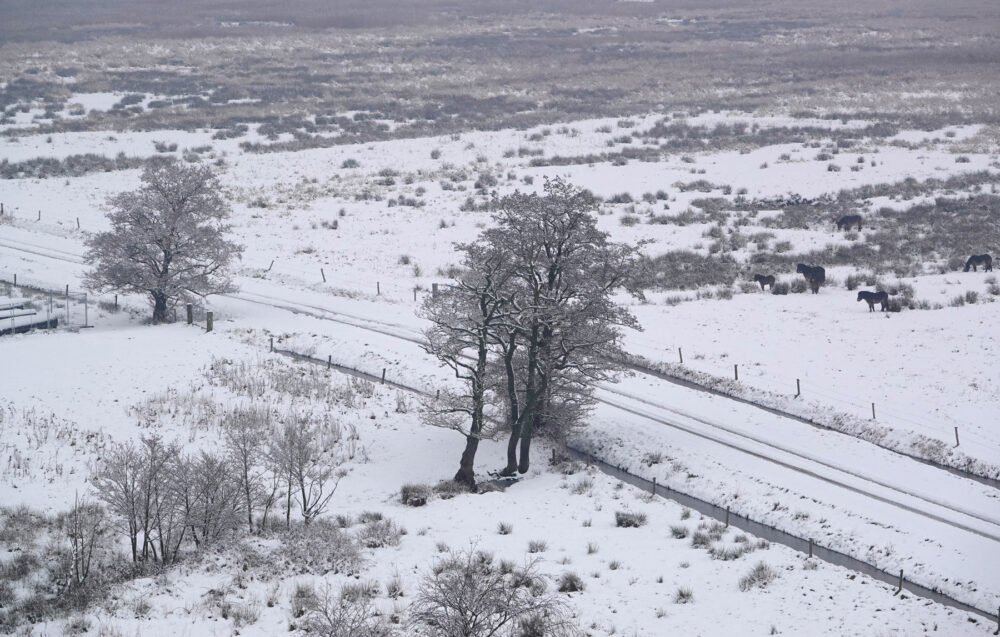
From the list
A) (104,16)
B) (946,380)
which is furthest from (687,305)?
(104,16)

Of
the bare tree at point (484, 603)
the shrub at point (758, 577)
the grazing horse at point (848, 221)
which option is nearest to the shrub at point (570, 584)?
the bare tree at point (484, 603)

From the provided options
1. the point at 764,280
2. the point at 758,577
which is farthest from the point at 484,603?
the point at 764,280

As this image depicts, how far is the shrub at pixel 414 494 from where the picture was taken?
2336 centimetres

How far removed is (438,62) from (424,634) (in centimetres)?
10214

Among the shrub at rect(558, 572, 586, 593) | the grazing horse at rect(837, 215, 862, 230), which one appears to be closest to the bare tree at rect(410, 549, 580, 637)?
the shrub at rect(558, 572, 586, 593)

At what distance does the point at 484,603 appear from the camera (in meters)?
14.7

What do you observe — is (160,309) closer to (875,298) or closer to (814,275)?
(814,275)

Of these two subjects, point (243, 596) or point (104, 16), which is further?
point (104, 16)

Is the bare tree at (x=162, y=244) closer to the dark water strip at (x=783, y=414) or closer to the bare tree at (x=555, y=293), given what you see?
the bare tree at (x=555, y=293)

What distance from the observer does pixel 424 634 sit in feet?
52.4

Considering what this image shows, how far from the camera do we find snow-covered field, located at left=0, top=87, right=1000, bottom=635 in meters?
18.4

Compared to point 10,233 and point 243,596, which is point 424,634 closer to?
point 243,596

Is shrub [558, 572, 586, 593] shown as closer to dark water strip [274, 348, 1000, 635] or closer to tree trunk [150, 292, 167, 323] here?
dark water strip [274, 348, 1000, 635]

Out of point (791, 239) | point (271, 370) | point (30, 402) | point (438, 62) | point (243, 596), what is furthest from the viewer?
point (438, 62)
